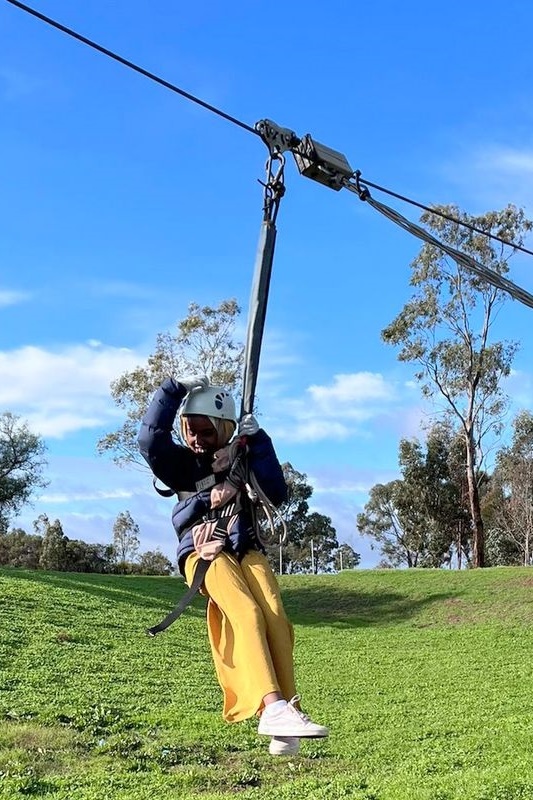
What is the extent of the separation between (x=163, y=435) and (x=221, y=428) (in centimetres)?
30

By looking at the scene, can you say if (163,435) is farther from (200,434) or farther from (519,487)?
(519,487)

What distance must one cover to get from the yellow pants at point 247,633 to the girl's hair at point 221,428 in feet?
1.95

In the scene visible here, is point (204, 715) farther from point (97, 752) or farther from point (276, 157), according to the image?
point (276, 157)

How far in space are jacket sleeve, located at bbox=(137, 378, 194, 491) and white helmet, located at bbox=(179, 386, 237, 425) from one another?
0.20 ft

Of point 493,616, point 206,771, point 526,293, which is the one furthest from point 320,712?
point 493,616

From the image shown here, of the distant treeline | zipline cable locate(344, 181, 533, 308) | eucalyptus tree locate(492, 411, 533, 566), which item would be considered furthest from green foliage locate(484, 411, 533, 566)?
zipline cable locate(344, 181, 533, 308)

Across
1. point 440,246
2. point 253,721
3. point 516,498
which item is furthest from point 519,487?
point 440,246

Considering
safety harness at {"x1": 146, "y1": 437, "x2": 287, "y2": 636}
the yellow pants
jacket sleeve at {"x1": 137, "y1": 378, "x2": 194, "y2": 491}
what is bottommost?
the yellow pants

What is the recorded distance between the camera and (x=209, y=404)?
408 centimetres

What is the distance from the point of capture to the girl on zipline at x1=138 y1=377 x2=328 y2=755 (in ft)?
11.1

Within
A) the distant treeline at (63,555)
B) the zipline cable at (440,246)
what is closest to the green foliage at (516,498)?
the distant treeline at (63,555)

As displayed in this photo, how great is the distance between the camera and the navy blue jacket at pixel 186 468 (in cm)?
381

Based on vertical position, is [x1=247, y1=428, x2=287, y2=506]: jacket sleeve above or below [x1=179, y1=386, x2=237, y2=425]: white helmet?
below

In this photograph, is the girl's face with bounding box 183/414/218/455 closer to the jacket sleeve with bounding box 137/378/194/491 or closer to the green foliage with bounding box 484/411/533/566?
the jacket sleeve with bounding box 137/378/194/491
